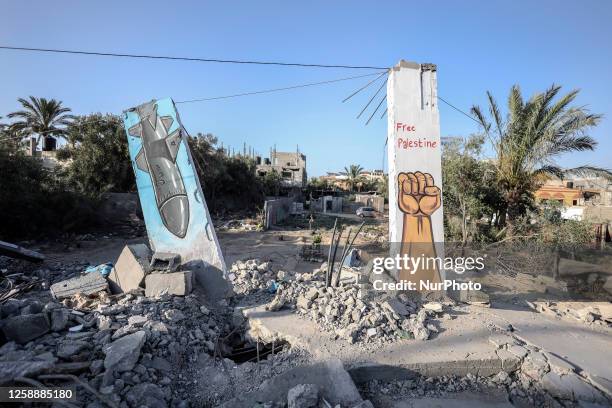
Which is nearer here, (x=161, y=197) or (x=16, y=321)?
(x=16, y=321)

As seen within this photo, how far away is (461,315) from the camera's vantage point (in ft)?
18.8

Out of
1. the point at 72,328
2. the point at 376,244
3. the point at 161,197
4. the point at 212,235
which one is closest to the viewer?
the point at 72,328

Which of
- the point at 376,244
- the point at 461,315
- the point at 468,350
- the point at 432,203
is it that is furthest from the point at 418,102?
the point at 376,244

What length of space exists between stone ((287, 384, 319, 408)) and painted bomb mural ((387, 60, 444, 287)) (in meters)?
3.77

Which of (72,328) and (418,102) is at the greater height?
(418,102)

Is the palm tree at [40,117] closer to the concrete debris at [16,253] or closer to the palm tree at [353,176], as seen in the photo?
Result: the concrete debris at [16,253]

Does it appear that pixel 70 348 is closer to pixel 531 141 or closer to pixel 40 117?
pixel 531 141

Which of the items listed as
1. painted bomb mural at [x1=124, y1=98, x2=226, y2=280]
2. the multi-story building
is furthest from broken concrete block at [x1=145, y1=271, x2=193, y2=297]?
the multi-story building

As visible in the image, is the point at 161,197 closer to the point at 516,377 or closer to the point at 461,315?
the point at 461,315

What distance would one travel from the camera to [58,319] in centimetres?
439

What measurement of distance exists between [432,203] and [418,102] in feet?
6.70

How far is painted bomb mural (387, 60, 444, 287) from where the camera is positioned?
6.70m

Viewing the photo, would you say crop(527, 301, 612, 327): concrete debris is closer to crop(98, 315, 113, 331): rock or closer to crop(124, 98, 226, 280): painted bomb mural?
crop(124, 98, 226, 280): painted bomb mural

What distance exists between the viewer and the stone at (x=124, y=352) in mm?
3656
